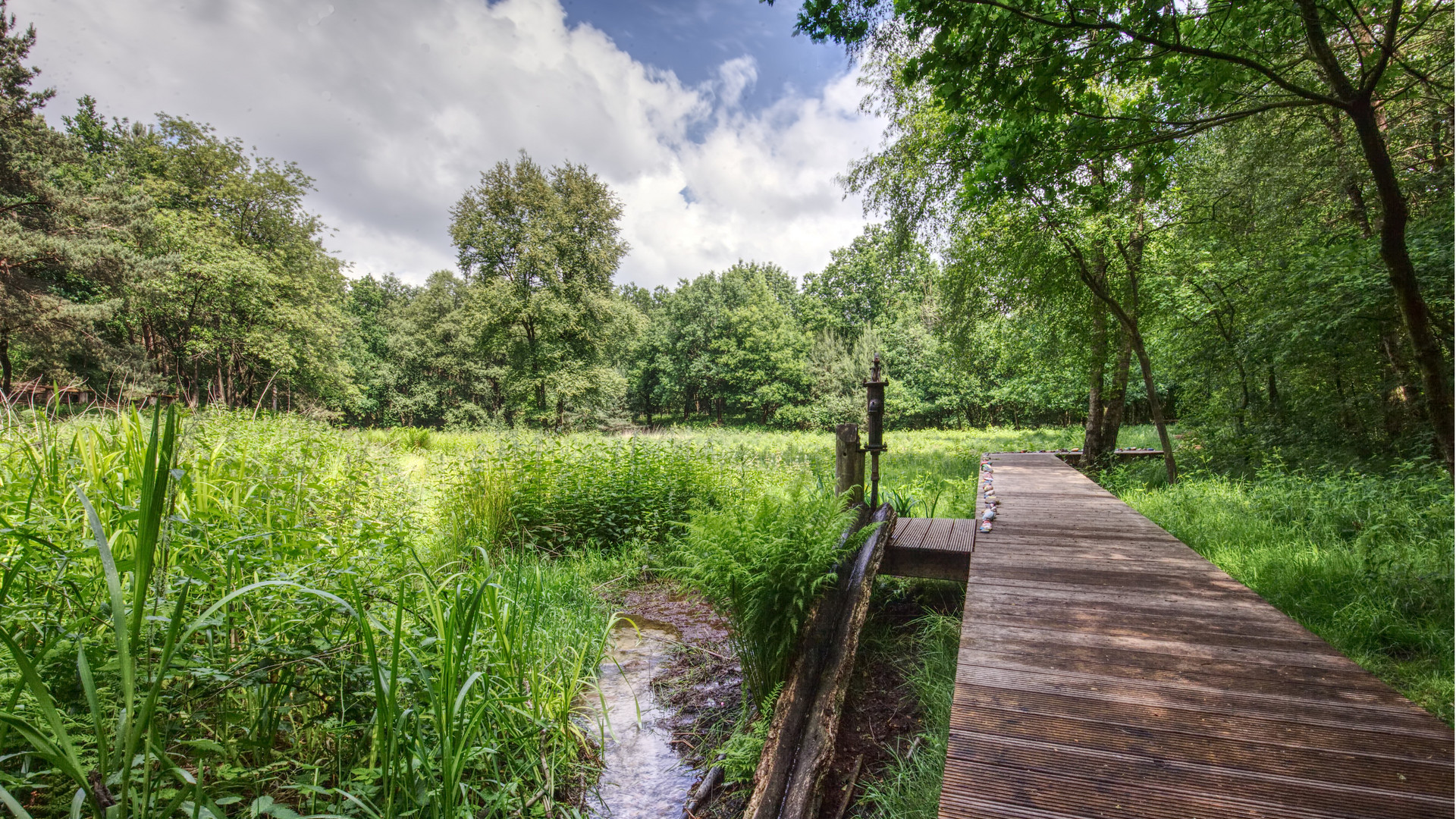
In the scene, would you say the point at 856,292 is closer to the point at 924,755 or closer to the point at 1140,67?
the point at 1140,67

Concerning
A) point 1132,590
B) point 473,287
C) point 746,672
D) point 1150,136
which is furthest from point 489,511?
point 473,287

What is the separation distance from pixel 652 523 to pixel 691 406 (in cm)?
3409

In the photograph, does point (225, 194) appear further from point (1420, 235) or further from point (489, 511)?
point (1420, 235)

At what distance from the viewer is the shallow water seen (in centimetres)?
238

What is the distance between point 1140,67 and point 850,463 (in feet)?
9.93

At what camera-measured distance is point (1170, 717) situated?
5.18 ft

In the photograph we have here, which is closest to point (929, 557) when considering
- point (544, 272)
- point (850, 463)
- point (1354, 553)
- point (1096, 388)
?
point (850, 463)

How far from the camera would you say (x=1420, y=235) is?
5297 millimetres

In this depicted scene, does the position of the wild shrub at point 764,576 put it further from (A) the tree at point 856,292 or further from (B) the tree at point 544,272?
(A) the tree at point 856,292

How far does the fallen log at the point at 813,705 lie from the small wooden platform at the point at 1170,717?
657 mm

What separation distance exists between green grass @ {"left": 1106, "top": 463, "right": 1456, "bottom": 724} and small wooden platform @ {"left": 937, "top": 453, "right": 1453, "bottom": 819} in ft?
2.97

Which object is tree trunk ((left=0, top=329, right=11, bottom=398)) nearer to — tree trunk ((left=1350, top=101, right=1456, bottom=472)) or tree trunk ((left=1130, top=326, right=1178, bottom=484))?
tree trunk ((left=1350, top=101, right=1456, bottom=472))

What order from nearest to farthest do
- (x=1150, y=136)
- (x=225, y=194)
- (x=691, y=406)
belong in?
(x=1150, y=136) → (x=225, y=194) → (x=691, y=406)

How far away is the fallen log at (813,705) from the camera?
2117 millimetres
